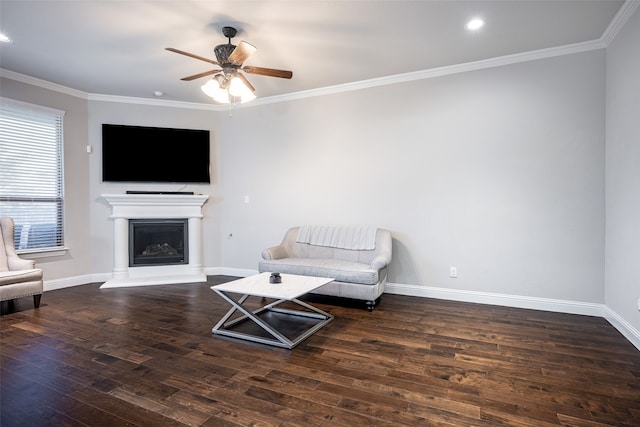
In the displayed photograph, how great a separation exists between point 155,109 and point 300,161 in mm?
2520

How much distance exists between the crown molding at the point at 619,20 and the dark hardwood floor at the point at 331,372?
2.77 m

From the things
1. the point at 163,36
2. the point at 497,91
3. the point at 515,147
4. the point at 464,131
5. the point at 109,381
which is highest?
the point at 163,36

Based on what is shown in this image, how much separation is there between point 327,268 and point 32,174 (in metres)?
4.17

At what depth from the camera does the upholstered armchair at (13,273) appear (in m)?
3.61

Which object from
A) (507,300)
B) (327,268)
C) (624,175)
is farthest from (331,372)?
(624,175)

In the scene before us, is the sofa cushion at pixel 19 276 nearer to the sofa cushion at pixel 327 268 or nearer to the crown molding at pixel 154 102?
the sofa cushion at pixel 327 268

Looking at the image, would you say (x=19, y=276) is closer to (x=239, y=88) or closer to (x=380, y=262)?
(x=239, y=88)

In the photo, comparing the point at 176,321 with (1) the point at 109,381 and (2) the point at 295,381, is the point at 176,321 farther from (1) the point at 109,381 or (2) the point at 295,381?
(2) the point at 295,381

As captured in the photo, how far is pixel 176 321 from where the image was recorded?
3.34 m

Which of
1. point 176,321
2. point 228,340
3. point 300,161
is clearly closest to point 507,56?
point 300,161

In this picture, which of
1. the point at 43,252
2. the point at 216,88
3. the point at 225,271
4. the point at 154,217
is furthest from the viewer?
the point at 225,271

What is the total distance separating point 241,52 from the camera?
2.92 m

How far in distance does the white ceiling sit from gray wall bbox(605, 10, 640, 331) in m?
0.36

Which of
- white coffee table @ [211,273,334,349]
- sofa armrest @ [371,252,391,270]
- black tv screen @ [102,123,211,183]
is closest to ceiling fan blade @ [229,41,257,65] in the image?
white coffee table @ [211,273,334,349]
